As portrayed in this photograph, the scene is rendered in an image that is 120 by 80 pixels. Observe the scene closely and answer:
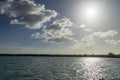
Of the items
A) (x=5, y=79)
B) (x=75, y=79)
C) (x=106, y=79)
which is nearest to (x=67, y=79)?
(x=75, y=79)

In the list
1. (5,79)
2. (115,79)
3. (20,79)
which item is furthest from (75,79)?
(5,79)

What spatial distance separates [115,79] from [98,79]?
4841mm

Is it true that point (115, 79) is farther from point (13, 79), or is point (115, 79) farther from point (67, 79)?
point (13, 79)

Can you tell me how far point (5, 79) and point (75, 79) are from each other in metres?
18.8

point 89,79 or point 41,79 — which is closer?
point 41,79

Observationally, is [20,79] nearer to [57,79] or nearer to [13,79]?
[13,79]

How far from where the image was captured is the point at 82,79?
62.7 metres

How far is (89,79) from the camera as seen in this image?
63.7 m

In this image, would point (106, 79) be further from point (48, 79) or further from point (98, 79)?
point (48, 79)

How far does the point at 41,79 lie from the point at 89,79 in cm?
1415

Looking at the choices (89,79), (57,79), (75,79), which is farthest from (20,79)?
(89,79)

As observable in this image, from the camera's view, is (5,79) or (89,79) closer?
(5,79)

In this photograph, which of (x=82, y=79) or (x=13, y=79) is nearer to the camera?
(x=13, y=79)

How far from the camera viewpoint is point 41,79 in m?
59.2
